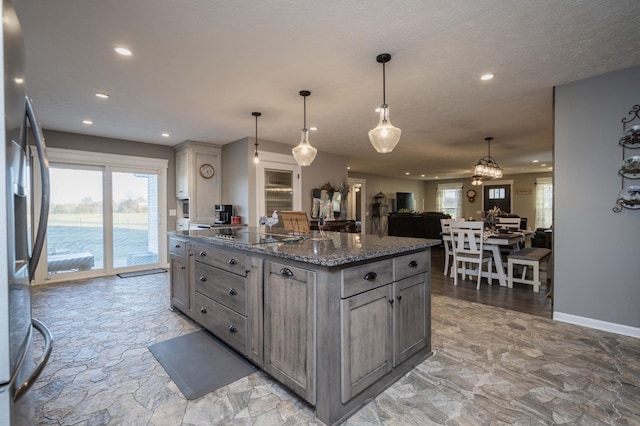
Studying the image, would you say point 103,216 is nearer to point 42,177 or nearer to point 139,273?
point 139,273

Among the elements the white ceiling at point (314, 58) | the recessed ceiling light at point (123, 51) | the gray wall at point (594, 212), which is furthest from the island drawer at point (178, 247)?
the gray wall at point (594, 212)

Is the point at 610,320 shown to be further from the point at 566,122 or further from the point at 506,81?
the point at 506,81

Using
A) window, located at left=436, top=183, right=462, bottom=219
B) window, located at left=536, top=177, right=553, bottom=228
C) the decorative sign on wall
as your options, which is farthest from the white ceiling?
window, located at left=436, top=183, right=462, bottom=219

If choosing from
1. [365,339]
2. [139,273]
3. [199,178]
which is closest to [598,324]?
[365,339]

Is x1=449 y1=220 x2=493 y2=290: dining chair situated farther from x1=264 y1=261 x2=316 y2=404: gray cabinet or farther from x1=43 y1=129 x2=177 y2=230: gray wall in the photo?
x1=43 y1=129 x2=177 y2=230: gray wall

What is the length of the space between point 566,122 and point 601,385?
2503 millimetres

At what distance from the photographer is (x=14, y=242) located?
80 centimetres

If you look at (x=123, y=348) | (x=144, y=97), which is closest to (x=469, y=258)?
(x=123, y=348)

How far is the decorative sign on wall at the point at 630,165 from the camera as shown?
9.14 ft

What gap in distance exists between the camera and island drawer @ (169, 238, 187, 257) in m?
3.19

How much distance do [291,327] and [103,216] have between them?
5.21 m

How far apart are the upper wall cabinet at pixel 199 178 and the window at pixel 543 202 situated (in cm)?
1131

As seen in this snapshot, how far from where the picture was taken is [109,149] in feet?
18.0

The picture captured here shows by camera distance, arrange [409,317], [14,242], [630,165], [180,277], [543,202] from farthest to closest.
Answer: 1. [543,202]
2. [180,277]
3. [630,165]
4. [409,317]
5. [14,242]
